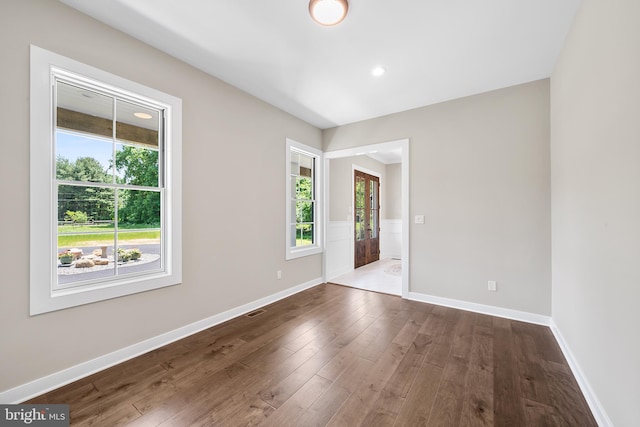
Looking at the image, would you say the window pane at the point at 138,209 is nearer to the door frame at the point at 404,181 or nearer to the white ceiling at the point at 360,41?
the white ceiling at the point at 360,41

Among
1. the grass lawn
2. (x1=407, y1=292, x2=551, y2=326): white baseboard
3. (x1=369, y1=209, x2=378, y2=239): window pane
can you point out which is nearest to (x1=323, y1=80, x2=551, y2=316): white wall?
(x1=407, y1=292, x2=551, y2=326): white baseboard

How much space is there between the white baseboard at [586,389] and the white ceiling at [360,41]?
2.74m

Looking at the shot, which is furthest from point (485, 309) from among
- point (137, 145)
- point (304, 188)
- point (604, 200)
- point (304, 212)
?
point (137, 145)

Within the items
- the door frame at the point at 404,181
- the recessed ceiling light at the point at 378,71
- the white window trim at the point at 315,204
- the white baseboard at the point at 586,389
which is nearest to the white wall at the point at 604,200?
the white baseboard at the point at 586,389

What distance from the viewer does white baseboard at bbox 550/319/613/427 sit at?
4.92ft

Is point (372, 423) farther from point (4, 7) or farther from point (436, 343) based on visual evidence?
point (4, 7)

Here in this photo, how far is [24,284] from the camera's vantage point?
1731mm

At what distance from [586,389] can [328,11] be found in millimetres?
3267

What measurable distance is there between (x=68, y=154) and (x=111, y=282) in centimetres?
108

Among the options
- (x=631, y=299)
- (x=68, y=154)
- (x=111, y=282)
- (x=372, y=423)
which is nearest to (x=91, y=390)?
(x=111, y=282)

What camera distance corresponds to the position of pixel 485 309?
3227 mm

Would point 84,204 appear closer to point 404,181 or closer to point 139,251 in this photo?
point 139,251

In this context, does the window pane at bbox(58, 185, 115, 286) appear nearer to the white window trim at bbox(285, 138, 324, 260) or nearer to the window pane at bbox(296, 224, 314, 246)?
the white window trim at bbox(285, 138, 324, 260)


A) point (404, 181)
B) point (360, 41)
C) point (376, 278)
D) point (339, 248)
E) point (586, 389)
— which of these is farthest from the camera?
point (339, 248)
